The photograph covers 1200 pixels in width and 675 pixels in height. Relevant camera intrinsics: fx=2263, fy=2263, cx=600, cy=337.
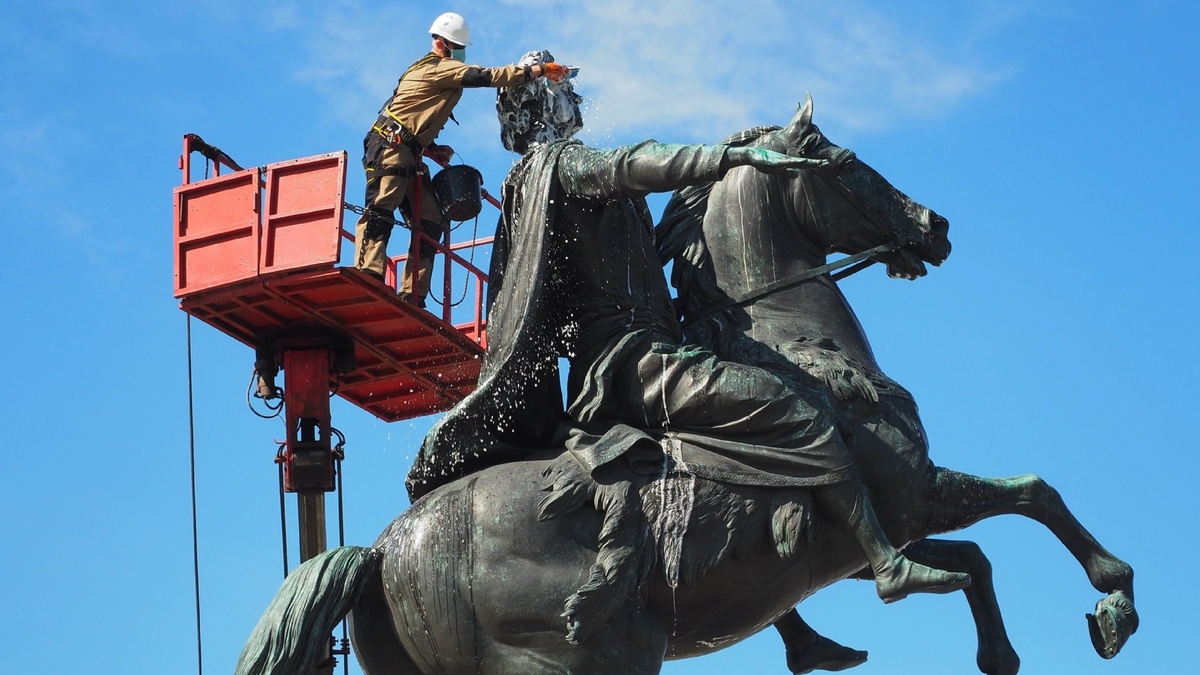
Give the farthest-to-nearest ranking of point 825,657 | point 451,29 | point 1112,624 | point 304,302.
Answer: point 304,302
point 451,29
point 825,657
point 1112,624

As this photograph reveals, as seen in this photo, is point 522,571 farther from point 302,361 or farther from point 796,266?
point 302,361

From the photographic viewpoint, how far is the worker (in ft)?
51.4

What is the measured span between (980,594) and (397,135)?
749 centimetres

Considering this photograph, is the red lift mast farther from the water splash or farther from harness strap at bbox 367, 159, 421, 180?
the water splash

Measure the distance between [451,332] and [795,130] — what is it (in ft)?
30.4

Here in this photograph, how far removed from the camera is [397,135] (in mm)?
16078

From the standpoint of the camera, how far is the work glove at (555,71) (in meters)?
9.99

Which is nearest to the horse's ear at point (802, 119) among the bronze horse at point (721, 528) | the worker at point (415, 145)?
the bronze horse at point (721, 528)

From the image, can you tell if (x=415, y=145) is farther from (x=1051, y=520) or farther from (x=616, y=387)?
(x=1051, y=520)

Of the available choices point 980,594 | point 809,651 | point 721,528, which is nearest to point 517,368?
point 721,528

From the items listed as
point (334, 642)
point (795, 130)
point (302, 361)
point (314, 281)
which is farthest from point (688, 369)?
point (302, 361)

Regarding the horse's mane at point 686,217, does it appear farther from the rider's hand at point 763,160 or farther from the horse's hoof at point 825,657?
the horse's hoof at point 825,657

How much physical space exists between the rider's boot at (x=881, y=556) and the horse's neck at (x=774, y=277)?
0.78 m

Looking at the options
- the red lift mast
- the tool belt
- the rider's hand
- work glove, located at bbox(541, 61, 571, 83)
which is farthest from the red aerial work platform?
the rider's hand
